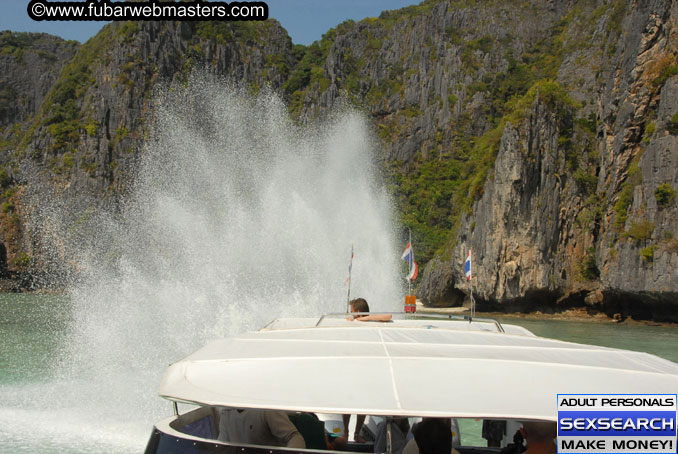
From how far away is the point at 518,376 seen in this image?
3.20 meters

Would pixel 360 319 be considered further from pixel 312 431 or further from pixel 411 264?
pixel 411 264

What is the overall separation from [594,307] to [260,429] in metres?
45.8

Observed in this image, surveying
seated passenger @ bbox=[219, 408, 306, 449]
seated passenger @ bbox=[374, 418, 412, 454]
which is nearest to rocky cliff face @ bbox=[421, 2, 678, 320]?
seated passenger @ bbox=[374, 418, 412, 454]

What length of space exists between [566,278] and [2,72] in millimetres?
161306

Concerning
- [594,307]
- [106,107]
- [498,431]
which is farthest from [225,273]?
[106,107]

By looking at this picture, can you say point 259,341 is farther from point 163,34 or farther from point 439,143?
point 163,34

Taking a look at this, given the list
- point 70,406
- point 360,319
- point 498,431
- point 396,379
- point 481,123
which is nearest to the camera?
point 396,379

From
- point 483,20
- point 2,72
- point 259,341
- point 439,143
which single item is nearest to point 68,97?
point 2,72

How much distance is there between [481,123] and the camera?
10012cm

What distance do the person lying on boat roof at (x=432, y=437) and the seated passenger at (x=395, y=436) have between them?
306mm

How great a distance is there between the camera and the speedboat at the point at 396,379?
293 centimetres

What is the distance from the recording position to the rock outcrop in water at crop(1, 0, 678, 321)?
39656 mm

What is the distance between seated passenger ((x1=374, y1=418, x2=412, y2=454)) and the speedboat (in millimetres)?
631

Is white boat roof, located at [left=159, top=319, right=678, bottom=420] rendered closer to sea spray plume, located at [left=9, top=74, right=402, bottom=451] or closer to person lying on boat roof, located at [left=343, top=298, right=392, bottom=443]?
person lying on boat roof, located at [left=343, top=298, right=392, bottom=443]
